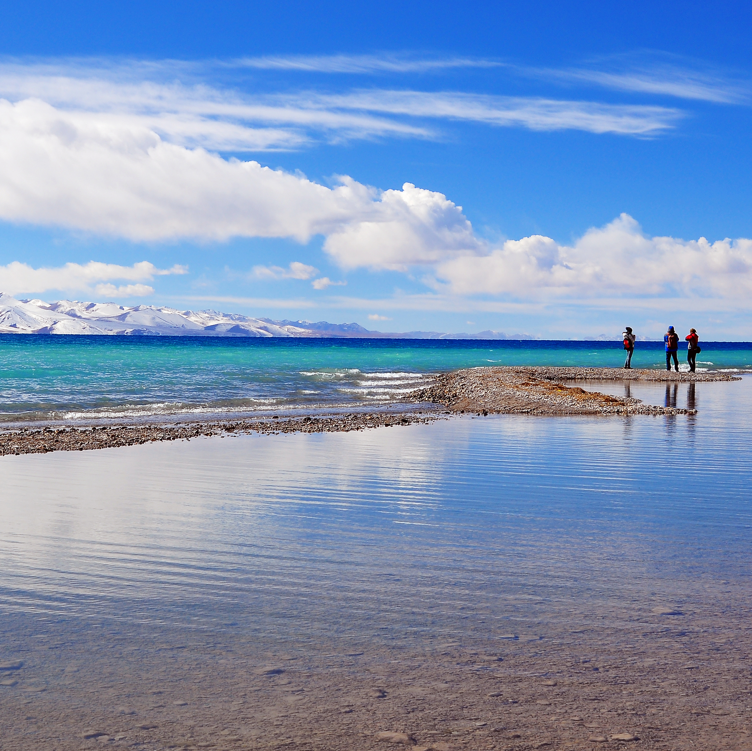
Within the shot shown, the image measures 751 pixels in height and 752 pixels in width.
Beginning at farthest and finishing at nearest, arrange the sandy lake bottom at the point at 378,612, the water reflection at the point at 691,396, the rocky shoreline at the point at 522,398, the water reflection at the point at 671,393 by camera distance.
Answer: the water reflection at the point at 671,393 → the water reflection at the point at 691,396 → the rocky shoreline at the point at 522,398 → the sandy lake bottom at the point at 378,612

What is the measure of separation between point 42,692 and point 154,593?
182 centimetres

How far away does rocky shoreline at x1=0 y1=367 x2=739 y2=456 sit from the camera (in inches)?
699

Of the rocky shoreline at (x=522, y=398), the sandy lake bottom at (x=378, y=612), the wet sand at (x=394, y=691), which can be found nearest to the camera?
the wet sand at (x=394, y=691)

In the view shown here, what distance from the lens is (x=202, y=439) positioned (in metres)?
18.2

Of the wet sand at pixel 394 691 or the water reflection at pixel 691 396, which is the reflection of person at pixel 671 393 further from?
the wet sand at pixel 394 691

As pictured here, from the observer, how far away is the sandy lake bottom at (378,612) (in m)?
4.21

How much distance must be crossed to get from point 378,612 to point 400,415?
60.4 ft

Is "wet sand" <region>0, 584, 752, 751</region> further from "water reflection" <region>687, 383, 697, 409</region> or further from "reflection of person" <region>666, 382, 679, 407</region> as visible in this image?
"reflection of person" <region>666, 382, 679, 407</region>

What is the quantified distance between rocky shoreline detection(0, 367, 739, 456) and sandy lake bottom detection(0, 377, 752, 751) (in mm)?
5988

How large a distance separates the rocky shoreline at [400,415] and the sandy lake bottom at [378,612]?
236 inches

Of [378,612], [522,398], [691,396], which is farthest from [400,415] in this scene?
[378,612]

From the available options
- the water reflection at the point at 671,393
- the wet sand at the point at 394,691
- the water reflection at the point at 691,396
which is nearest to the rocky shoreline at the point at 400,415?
the water reflection at the point at 671,393

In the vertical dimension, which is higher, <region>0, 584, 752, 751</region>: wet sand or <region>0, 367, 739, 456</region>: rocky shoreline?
<region>0, 367, 739, 456</region>: rocky shoreline

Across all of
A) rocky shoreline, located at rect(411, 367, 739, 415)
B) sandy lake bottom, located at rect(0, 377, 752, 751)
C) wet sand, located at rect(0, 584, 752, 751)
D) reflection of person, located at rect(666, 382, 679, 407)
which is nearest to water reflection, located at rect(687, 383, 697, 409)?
reflection of person, located at rect(666, 382, 679, 407)
